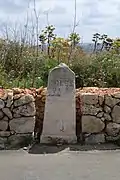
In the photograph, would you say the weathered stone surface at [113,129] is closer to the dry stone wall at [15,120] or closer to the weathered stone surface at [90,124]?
the weathered stone surface at [90,124]

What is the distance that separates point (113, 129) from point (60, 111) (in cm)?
95

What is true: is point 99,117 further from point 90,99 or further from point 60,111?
point 60,111

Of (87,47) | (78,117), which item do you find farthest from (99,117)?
(87,47)

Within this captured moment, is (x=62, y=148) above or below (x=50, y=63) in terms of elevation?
below

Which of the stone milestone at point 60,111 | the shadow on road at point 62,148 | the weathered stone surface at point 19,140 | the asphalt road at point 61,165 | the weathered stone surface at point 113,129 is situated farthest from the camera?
the weathered stone surface at point 113,129

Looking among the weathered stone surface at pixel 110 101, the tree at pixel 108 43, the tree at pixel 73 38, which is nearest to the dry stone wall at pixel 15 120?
the weathered stone surface at pixel 110 101

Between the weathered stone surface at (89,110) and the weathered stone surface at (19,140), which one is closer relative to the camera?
the weathered stone surface at (19,140)

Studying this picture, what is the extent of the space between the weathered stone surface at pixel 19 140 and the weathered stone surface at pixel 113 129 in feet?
4.32

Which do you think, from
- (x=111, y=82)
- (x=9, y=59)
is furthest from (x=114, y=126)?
(x=9, y=59)

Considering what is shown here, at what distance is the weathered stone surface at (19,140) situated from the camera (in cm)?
827

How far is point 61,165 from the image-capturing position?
7207 millimetres

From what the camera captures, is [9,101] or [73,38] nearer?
[9,101]

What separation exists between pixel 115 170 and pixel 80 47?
7483 mm

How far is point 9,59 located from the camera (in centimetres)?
1261
